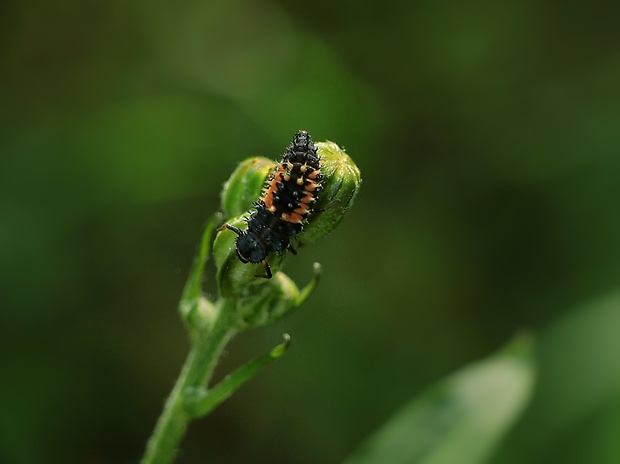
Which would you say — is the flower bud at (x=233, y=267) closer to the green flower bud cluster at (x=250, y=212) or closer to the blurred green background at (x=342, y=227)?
the green flower bud cluster at (x=250, y=212)

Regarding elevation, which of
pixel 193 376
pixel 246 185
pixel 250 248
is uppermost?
pixel 246 185

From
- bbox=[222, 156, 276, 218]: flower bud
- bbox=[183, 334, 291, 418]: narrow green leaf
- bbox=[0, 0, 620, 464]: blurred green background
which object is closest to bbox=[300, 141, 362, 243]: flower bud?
bbox=[222, 156, 276, 218]: flower bud

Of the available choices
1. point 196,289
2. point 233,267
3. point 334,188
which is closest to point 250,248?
point 233,267

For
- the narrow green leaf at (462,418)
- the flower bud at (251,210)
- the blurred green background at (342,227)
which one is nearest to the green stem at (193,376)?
the flower bud at (251,210)

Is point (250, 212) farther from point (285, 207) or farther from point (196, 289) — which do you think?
point (196, 289)

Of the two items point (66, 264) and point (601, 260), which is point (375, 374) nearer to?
point (601, 260)

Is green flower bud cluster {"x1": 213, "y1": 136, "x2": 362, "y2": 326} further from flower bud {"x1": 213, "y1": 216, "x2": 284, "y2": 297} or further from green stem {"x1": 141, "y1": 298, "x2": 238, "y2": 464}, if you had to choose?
green stem {"x1": 141, "y1": 298, "x2": 238, "y2": 464}
